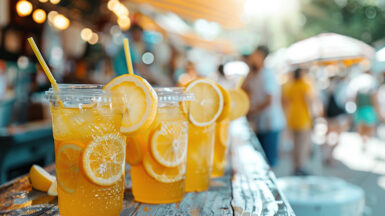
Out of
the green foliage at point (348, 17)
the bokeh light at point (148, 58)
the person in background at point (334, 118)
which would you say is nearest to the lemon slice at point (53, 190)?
the person in background at point (334, 118)

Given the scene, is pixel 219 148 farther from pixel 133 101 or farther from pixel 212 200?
pixel 133 101

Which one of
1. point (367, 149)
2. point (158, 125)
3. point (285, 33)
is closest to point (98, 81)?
point (158, 125)

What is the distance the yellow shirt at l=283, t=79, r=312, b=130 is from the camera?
20.4ft

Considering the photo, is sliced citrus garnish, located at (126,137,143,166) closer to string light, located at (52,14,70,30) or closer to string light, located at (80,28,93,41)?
string light, located at (52,14,70,30)

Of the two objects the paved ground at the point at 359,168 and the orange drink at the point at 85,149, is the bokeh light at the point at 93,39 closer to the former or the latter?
the paved ground at the point at 359,168

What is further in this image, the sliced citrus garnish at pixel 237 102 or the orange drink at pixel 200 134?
the sliced citrus garnish at pixel 237 102

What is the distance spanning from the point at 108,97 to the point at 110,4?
428 centimetres

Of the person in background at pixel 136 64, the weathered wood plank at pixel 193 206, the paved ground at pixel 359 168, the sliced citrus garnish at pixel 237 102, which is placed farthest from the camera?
the paved ground at pixel 359 168

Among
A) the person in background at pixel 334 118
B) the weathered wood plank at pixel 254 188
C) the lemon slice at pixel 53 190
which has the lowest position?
the person in background at pixel 334 118

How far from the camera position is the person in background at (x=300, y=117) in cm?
620

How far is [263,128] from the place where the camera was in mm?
4852

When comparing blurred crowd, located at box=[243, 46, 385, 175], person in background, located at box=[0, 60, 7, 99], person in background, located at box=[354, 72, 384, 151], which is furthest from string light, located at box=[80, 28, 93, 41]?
person in background, located at box=[354, 72, 384, 151]

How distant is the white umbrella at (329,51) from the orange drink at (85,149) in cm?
602

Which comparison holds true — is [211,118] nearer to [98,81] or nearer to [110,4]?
[110,4]
